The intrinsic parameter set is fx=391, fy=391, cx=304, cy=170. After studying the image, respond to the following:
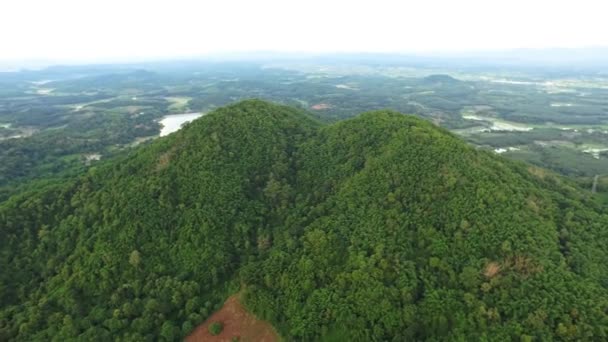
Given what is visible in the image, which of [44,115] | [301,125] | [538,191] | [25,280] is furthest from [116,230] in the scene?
[44,115]

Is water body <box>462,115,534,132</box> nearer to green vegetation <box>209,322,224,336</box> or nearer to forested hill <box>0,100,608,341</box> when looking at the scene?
forested hill <box>0,100,608,341</box>

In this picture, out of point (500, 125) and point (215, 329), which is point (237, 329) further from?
point (500, 125)

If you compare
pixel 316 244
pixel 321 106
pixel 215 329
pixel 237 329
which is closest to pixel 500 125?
pixel 321 106

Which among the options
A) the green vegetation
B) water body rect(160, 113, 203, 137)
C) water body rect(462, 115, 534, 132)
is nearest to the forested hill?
the green vegetation

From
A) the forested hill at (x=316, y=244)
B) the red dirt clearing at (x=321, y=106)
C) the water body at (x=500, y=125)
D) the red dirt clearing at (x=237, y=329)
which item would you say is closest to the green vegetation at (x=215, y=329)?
the red dirt clearing at (x=237, y=329)

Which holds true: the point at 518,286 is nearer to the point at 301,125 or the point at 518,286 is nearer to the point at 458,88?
the point at 301,125

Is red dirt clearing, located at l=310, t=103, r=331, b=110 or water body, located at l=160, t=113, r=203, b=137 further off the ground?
red dirt clearing, located at l=310, t=103, r=331, b=110

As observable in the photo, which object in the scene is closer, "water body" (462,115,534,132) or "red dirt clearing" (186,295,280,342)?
"red dirt clearing" (186,295,280,342)
